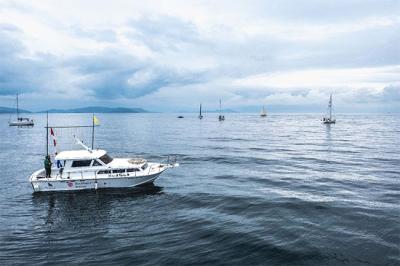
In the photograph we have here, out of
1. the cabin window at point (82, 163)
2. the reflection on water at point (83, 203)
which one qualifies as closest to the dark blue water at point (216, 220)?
the reflection on water at point (83, 203)

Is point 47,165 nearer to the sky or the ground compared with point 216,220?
nearer to the sky

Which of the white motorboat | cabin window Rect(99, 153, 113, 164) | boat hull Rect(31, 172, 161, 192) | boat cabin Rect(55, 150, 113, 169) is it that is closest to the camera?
boat hull Rect(31, 172, 161, 192)

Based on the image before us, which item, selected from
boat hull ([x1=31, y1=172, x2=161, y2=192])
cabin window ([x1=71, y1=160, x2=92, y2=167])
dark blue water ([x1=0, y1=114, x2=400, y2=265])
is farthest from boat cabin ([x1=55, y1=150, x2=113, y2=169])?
dark blue water ([x1=0, y1=114, x2=400, y2=265])

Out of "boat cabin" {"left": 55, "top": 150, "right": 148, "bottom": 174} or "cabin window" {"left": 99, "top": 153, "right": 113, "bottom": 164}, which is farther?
"cabin window" {"left": 99, "top": 153, "right": 113, "bottom": 164}

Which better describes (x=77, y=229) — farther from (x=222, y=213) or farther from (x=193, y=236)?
(x=222, y=213)

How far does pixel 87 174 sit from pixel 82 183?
3.21 ft

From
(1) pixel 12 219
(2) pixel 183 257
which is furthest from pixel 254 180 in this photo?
(1) pixel 12 219

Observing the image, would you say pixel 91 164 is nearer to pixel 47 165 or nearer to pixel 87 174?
pixel 87 174

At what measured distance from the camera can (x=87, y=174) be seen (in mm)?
31750

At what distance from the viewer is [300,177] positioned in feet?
126

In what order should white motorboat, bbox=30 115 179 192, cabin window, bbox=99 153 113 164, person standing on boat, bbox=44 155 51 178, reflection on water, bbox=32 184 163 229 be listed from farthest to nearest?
cabin window, bbox=99 153 113 164
white motorboat, bbox=30 115 179 192
person standing on boat, bbox=44 155 51 178
reflection on water, bbox=32 184 163 229

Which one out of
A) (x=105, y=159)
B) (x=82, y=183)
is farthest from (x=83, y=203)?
(x=105, y=159)

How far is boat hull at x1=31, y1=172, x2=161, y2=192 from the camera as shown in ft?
101

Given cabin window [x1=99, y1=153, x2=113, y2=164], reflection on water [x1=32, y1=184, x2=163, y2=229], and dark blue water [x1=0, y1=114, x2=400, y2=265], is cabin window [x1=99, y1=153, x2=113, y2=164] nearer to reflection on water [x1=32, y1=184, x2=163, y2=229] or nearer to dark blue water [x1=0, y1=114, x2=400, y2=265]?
reflection on water [x1=32, y1=184, x2=163, y2=229]
